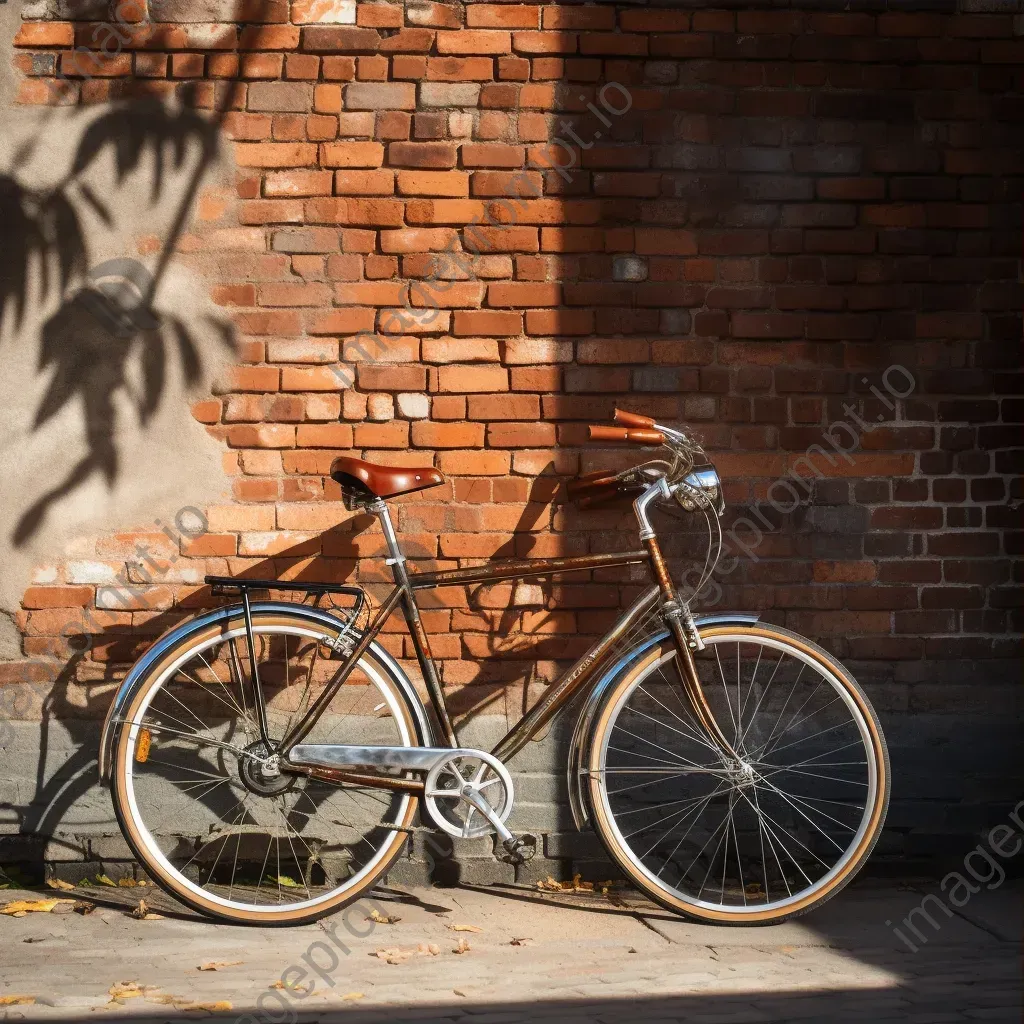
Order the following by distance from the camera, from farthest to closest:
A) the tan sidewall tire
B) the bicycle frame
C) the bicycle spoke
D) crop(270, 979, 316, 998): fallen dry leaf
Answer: the bicycle spoke
the bicycle frame
the tan sidewall tire
crop(270, 979, 316, 998): fallen dry leaf

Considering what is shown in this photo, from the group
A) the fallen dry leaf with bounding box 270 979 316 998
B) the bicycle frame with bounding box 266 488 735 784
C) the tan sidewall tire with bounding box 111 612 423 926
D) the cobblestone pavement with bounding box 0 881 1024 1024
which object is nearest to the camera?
the cobblestone pavement with bounding box 0 881 1024 1024

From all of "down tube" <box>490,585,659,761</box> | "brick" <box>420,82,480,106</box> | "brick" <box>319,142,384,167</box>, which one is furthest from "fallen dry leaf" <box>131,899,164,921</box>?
"brick" <box>420,82,480,106</box>

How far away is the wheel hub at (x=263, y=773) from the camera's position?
3.53m

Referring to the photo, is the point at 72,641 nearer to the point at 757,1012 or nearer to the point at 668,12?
the point at 757,1012

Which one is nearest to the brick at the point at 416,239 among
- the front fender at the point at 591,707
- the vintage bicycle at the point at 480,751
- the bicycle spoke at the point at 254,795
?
the vintage bicycle at the point at 480,751

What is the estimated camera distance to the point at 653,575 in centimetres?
366

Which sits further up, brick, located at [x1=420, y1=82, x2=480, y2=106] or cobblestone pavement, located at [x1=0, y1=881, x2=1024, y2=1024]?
brick, located at [x1=420, y1=82, x2=480, y2=106]

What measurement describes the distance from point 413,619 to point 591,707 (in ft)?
2.09

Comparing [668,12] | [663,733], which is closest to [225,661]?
[663,733]

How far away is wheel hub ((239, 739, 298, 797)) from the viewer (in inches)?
139

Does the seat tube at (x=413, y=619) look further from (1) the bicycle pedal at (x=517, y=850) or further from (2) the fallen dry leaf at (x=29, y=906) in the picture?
(2) the fallen dry leaf at (x=29, y=906)

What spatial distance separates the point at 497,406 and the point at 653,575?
82 centimetres

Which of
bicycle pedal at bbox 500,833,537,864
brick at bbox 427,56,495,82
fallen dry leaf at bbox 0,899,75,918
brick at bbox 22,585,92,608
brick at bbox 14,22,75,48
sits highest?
brick at bbox 14,22,75,48

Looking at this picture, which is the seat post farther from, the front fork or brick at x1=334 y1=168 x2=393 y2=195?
brick at x1=334 y1=168 x2=393 y2=195
